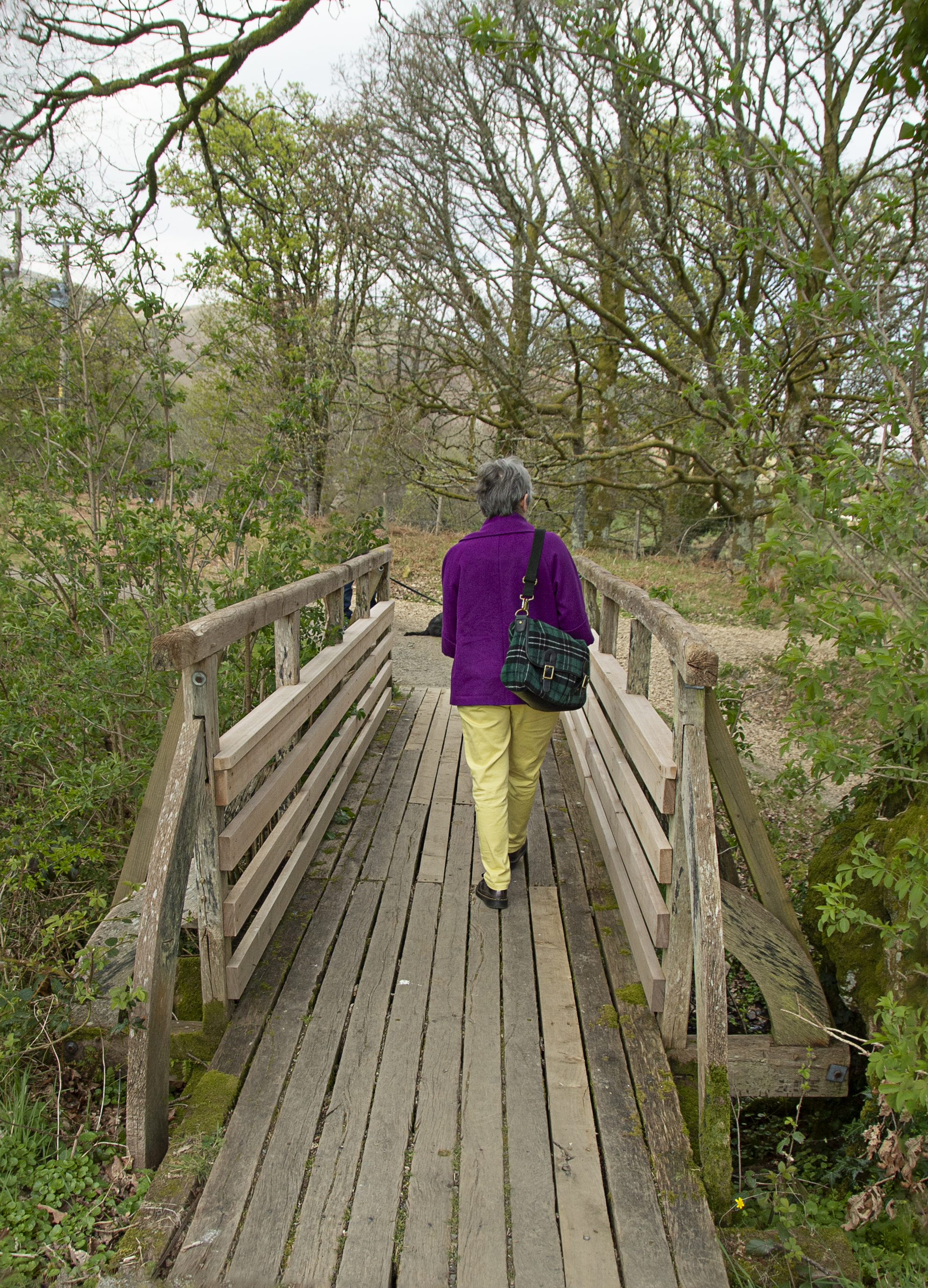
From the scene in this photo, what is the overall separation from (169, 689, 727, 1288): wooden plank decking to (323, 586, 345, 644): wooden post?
1.25 m

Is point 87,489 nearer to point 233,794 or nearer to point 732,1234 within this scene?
point 233,794

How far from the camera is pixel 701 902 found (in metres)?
2.30

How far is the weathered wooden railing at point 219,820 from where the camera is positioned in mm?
2289

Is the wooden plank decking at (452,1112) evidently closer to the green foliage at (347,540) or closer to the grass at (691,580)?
the green foliage at (347,540)

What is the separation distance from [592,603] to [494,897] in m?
2.41

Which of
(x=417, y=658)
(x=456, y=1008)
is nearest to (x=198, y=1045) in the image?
(x=456, y=1008)

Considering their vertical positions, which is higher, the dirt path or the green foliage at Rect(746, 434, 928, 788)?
the green foliage at Rect(746, 434, 928, 788)

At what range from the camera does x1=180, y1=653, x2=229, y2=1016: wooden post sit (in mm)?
2477

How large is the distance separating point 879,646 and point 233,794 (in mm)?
2120

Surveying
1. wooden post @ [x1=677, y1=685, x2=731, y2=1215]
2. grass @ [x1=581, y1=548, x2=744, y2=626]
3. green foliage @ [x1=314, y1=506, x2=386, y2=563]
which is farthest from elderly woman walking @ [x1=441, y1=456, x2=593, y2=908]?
grass @ [x1=581, y1=548, x2=744, y2=626]

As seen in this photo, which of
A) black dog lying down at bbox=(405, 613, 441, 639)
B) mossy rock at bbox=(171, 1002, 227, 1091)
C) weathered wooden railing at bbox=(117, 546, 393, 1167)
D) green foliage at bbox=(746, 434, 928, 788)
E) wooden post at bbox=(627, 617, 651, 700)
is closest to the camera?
weathered wooden railing at bbox=(117, 546, 393, 1167)

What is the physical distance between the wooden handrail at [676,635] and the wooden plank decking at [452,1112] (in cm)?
127

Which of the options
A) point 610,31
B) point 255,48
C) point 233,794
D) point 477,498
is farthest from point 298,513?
point 255,48

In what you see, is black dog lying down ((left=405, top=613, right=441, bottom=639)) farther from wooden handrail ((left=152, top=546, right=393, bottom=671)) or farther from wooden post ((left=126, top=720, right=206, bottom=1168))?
wooden post ((left=126, top=720, right=206, bottom=1168))
